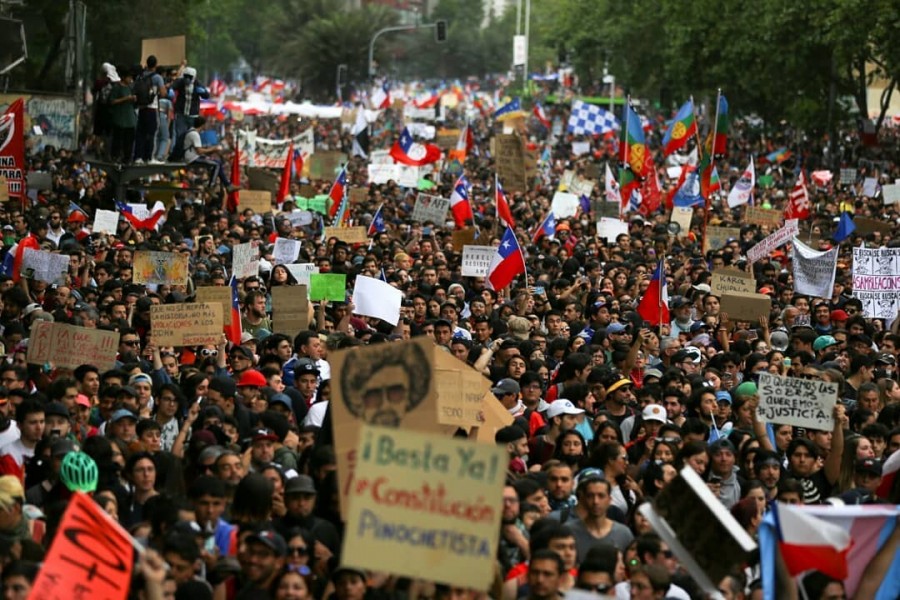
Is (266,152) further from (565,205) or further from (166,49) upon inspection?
(565,205)

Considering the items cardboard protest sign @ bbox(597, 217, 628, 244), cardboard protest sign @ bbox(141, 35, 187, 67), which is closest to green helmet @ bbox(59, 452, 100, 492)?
cardboard protest sign @ bbox(597, 217, 628, 244)

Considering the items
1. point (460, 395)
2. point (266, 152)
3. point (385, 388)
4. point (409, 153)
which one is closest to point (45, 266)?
point (460, 395)

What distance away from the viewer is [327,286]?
664 inches

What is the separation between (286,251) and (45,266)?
3.63 metres

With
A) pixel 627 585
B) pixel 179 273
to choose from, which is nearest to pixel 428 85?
pixel 179 273

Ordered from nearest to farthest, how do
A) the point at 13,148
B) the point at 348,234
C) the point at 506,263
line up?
the point at 506,263, the point at 13,148, the point at 348,234

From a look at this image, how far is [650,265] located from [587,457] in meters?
11.3

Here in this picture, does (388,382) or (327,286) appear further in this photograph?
(327,286)

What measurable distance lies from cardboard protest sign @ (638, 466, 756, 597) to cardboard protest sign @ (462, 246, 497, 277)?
450 inches

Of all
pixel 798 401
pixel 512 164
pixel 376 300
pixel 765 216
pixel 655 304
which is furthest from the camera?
pixel 512 164

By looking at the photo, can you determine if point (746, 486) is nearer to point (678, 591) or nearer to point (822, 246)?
point (678, 591)

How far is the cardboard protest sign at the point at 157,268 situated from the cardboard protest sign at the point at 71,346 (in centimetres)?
453

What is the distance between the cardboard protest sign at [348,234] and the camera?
2278 cm

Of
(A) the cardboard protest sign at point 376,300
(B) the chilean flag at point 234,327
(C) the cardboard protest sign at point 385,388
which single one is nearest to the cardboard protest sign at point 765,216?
(A) the cardboard protest sign at point 376,300
